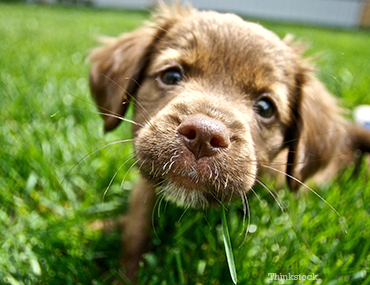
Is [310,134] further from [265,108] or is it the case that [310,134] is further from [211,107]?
[211,107]

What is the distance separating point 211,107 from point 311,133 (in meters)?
0.85

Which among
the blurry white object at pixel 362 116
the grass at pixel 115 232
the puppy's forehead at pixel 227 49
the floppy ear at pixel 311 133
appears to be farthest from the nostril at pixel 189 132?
the blurry white object at pixel 362 116

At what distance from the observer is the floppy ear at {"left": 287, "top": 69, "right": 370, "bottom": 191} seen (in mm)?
2070

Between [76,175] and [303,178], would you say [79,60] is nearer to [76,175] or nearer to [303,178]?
[76,175]

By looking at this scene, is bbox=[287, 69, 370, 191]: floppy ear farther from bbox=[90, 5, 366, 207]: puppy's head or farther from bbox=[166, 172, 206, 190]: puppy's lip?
bbox=[166, 172, 206, 190]: puppy's lip

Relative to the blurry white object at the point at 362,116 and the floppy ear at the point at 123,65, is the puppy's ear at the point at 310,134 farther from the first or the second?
the blurry white object at the point at 362,116

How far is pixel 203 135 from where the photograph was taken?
131 cm

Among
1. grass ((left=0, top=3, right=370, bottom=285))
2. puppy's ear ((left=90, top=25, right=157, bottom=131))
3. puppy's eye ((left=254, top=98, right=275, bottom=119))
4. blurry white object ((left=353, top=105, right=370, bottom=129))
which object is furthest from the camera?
blurry white object ((left=353, top=105, right=370, bottom=129))

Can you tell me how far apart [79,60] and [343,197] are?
3602 millimetres

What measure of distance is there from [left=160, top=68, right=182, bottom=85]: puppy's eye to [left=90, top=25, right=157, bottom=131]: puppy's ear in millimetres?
169

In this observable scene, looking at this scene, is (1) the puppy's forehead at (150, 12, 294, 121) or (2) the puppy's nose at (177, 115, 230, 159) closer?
(2) the puppy's nose at (177, 115, 230, 159)

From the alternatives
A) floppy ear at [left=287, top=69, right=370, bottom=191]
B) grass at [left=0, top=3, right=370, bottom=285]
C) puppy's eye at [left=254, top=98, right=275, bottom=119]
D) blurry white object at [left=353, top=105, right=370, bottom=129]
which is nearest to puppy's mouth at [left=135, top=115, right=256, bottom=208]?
grass at [left=0, top=3, right=370, bottom=285]

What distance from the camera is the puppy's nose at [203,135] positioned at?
52.1 inches

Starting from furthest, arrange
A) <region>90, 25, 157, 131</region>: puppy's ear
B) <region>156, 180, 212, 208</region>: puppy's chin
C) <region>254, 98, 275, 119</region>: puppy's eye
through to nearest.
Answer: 1. <region>90, 25, 157, 131</region>: puppy's ear
2. <region>254, 98, 275, 119</region>: puppy's eye
3. <region>156, 180, 212, 208</region>: puppy's chin
